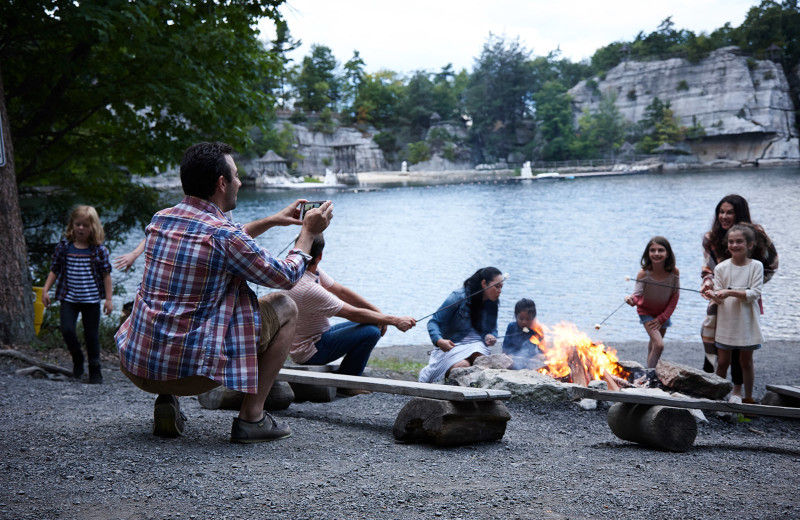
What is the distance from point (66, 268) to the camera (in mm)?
6367

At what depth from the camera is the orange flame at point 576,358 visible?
21.1 feet

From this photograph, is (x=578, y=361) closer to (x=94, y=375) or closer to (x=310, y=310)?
(x=310, y=310)

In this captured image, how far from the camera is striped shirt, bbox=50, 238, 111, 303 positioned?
637 centimetres

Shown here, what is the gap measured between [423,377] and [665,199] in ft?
147

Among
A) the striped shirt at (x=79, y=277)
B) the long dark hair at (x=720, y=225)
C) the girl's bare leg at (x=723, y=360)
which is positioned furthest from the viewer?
the long dark hair at (x=720, y=225)

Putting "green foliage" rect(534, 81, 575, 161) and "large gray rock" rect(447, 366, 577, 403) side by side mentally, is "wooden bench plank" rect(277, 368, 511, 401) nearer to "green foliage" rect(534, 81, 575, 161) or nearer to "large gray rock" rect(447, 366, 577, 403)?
"large gray rock" rect(447, 366, 577, 403)

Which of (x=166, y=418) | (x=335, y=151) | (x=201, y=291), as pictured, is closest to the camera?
(x=201, y=291)

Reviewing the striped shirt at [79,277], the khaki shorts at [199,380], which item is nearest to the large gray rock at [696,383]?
the khaki shorts at [199,380]

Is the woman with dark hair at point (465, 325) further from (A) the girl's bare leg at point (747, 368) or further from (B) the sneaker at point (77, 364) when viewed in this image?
(B) the sneaker at point (77, 364)

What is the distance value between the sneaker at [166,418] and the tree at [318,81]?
295 ft

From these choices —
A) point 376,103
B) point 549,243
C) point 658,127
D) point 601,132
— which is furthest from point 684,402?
point 376,103

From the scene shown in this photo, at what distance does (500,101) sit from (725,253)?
94377 mm

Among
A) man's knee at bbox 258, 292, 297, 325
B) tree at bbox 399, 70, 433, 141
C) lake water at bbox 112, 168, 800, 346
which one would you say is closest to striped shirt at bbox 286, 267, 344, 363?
man's knee at bbox 258, 292, 297, 325

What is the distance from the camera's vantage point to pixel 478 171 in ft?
305
